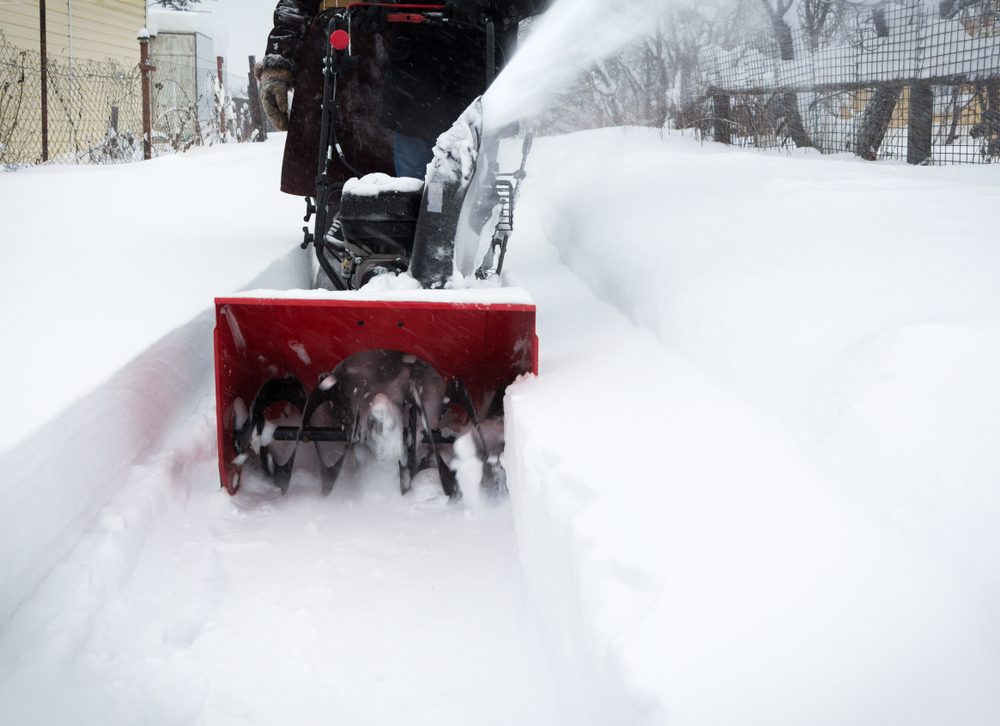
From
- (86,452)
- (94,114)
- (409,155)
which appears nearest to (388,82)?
(409,155)

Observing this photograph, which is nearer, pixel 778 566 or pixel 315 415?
pixel 778 566

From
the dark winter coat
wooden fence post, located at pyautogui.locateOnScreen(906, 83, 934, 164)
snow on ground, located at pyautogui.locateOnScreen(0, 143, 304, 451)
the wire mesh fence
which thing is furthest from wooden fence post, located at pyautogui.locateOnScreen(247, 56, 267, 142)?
the dark winter coat

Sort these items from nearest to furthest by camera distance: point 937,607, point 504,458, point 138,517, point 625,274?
point 937,607, point 138,517, point 504,458, point 625,274

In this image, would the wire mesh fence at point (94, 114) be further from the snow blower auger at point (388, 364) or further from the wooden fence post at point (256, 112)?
the snow blower auger at point (388, 364)

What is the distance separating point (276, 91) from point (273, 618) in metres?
3.15

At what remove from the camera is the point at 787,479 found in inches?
65.4

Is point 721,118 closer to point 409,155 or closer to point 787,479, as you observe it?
point 409,155

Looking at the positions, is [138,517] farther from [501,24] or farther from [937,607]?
[501,24]

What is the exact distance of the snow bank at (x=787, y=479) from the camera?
3.78ft

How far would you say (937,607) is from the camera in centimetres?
122

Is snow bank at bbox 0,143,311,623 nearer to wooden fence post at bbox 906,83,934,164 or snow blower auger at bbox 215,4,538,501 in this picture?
snow blower auger at bbox 215,4,538,501

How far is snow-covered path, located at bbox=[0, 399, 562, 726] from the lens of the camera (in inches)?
67.5

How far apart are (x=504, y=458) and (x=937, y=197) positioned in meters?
1.87

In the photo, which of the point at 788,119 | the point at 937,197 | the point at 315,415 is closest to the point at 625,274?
the point at 937,197
